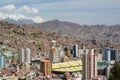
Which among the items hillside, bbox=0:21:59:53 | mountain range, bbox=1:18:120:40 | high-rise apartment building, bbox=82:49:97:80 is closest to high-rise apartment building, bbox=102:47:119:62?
hillside, bbox=0:21:59:53

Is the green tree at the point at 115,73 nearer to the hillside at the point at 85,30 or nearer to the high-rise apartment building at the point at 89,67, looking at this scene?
the high-rise apartment building at the point at 89,67

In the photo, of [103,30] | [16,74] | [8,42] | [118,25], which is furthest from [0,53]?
[118,25]

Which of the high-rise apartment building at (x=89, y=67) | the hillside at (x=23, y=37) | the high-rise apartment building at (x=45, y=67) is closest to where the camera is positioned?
the high-rise apartment building at (x=89, y=67)

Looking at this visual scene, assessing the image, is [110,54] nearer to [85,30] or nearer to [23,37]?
[23,37]

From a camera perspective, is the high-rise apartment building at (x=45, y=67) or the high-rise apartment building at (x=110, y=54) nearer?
Answer: the high-rise apartment building at (x=45, y=67)

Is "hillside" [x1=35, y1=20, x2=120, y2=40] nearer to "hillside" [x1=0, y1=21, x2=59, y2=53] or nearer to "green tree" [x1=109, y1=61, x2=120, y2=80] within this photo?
"hillside" [x1=0, y1=21, x2=59, y2=53]

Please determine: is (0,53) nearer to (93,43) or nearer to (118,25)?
(93,43)

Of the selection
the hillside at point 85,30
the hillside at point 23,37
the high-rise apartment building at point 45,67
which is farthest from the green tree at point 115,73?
the hillside at point 85,30

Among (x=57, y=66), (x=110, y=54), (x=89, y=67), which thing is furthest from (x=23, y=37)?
(x=89, y=67)
